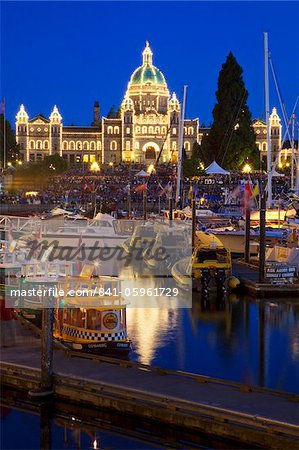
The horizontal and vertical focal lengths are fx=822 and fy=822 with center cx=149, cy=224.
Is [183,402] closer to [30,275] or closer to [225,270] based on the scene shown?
[30,275]

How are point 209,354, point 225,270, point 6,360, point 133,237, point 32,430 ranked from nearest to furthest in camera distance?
point 32,430
point 6,360
point 209,354
point 225,270
point 133,237

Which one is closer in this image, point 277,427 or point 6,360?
point 277,427

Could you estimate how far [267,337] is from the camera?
73.5ft

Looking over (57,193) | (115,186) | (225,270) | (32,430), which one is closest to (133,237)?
(225,270)

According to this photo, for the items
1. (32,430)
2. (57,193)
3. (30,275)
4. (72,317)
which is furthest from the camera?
(57,193)

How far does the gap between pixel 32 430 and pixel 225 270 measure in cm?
1453

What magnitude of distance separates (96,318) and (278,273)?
11.5 metres

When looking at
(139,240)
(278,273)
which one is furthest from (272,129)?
(278,273)

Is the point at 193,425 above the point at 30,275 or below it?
below

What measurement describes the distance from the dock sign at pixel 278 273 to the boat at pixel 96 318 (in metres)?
10.5

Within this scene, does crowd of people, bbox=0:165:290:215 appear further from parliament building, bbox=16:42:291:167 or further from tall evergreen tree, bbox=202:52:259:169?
parliament building, bbox=16:42:291:167

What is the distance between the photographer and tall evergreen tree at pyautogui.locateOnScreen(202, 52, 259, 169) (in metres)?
78.8

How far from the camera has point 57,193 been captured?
95750 millimetres

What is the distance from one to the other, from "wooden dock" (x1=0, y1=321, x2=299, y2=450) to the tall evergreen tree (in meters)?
62.5
